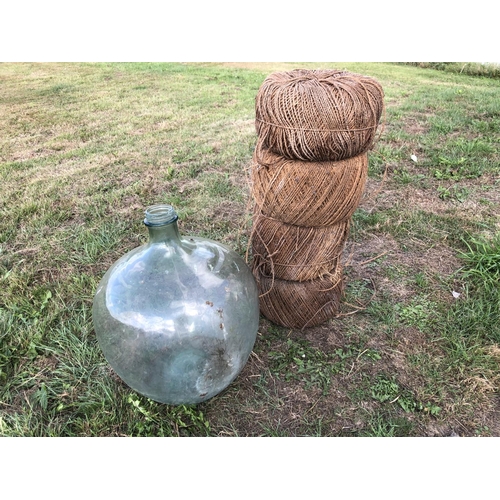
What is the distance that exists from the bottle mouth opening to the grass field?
3.26 ft

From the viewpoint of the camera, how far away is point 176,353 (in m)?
1.52

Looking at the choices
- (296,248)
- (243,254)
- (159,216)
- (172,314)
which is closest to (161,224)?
(159,216)

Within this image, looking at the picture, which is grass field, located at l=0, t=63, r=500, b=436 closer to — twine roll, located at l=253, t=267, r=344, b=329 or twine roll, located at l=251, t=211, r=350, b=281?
twine roll, located at l=253, t=267, r=344, b=329

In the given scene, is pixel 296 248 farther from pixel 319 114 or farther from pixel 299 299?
pixel 319 114

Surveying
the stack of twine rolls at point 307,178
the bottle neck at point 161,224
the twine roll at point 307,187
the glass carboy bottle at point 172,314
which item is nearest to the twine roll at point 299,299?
the stack of twine rolls at point 307,178

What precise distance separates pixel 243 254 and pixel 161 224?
60.7 inches

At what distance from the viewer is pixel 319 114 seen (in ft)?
5.37

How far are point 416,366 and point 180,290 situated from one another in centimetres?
150

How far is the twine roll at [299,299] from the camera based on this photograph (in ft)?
7.44

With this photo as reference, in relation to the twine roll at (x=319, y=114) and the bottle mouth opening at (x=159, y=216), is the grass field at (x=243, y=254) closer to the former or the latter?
the twine roll at (x=319, y=114)

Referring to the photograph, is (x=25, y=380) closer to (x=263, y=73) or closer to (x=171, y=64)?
(x=263, y=73)

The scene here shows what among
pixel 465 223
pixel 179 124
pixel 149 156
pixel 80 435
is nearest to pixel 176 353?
pixel 80 435

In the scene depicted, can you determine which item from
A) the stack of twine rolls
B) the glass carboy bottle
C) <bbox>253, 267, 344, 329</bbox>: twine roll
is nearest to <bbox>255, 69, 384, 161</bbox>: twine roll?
the stack of twine rolls

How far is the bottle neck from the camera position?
5.03ft
